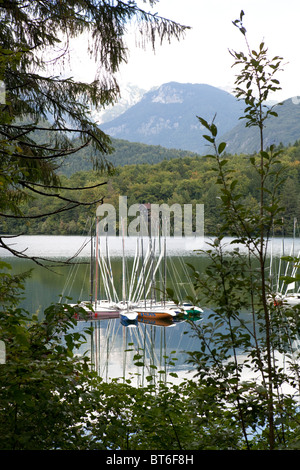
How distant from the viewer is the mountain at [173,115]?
162750 mm

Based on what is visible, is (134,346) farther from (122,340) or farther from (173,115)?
(173,115)

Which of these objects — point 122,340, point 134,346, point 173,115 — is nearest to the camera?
point 134,346

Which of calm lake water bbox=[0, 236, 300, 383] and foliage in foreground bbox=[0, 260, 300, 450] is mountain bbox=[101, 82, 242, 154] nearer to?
calm lake water bbox=[0, 236, 300, 383]

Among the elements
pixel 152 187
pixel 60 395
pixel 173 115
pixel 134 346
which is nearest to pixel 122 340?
pixel 134 346

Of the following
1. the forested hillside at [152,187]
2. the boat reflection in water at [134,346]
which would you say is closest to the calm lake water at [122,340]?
the boat reflection in water at [134,346]

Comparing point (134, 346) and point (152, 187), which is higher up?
point (152, 187)

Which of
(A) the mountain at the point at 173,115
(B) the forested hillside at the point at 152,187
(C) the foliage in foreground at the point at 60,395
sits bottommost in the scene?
(C) the foliage in foreground at the point at 60,395

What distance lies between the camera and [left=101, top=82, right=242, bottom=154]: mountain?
16275 centimetres

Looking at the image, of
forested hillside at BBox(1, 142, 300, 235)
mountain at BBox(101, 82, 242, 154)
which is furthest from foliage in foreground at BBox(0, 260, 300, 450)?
mountain at BBox(101, 82, 242, 154)

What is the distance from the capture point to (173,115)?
17850 centimetres

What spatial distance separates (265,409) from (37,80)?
8.81 ft

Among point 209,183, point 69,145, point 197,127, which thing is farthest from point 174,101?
point 69,145

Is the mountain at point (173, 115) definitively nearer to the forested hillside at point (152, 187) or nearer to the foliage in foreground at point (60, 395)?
the forested hillside at point (152, 187)

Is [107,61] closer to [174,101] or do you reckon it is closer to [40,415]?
[40,415]
